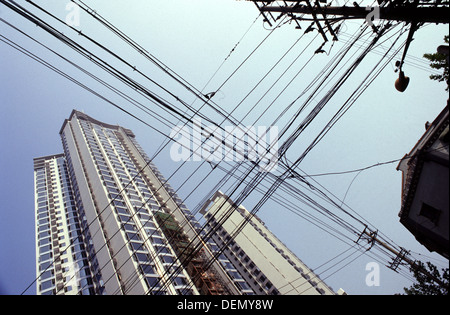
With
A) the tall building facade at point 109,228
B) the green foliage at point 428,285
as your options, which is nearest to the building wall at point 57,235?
the tall building facade at point 109,228

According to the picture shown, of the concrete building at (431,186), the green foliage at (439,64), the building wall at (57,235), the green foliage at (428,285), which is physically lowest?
the building wall at (57,235)

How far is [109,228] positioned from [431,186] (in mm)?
46502

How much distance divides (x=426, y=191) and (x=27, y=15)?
12.3 meters

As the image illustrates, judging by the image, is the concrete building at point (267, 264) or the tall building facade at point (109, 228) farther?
the concrete building at point (267, 264)

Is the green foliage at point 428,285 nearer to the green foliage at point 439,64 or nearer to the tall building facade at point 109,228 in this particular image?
the green foliage at point 439,64

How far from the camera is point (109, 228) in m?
43.2

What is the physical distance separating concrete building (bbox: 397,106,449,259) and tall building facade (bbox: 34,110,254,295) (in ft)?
63.9

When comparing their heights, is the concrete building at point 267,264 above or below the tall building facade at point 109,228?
above

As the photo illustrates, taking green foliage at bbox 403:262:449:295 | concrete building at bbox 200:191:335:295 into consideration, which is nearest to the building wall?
concrete building at bbox 200:191:335:295

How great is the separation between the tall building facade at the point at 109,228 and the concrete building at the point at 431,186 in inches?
→ 767

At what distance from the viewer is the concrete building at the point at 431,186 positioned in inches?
304

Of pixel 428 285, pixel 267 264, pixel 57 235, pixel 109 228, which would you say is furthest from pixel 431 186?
pixel 57 235

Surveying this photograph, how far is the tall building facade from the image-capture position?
36.8m

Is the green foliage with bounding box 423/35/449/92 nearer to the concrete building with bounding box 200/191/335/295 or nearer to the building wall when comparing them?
the building wall
